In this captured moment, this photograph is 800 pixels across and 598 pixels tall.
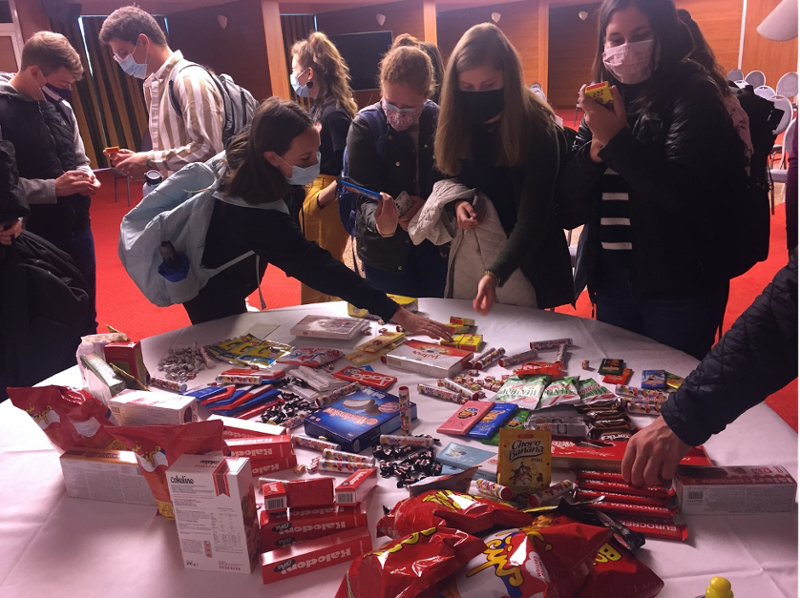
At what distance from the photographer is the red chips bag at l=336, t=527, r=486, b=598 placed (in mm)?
807

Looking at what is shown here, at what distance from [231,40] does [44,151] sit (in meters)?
6.67

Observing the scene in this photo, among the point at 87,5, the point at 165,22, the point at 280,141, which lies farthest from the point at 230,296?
the point at 165,22

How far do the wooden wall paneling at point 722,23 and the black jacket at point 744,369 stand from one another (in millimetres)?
10489

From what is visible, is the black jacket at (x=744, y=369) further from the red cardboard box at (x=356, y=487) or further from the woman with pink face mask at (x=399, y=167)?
the woman with pink face mask at (x=399, y=167)

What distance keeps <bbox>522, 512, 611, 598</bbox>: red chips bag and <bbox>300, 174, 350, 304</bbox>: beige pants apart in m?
2.52

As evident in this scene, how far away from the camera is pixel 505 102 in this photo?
202 centimetres

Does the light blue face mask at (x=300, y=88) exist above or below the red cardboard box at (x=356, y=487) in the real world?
above

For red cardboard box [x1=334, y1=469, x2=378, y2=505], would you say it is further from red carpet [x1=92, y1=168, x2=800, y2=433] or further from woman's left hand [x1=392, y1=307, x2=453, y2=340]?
red carpet [x1=92, y1=168, x2=800, y2=433]

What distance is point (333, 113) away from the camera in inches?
131

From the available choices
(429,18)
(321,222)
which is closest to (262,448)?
(321,222)

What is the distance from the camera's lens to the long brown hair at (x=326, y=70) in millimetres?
3416

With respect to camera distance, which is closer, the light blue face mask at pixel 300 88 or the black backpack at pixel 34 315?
the black backpack at pixel 34 315

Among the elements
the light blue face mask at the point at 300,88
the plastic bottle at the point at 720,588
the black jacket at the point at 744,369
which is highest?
the light blue face mask at the point at 300,88

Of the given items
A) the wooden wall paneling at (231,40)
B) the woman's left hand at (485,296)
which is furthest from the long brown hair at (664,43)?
the wooden wall paneling at (231,40)
